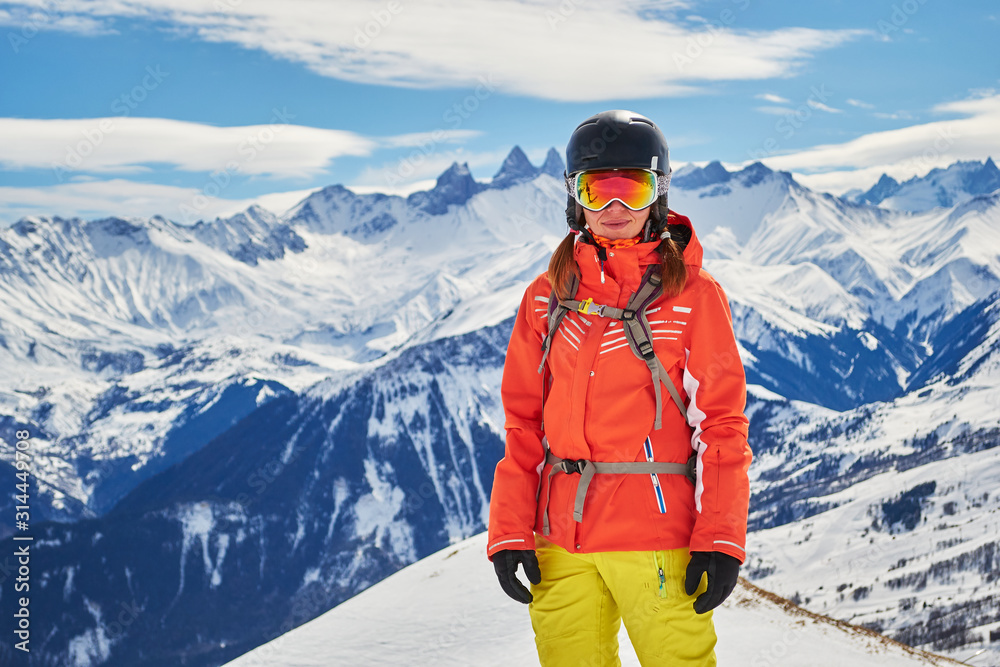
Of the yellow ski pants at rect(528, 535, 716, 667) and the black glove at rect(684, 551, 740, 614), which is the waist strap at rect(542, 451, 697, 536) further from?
the black glove at rect(684, 551, 740, 614)

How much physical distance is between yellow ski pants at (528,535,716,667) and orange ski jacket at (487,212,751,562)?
0.19 m

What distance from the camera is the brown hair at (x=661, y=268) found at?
6.71 m

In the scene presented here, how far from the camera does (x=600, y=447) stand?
679cm

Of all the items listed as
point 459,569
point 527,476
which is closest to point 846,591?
point 459,569

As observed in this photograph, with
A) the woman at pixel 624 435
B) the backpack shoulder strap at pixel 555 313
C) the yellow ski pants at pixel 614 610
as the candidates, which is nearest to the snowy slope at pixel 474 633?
the yellow ski pants at pixel 614 610

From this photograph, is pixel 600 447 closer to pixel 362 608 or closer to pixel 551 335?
pixel 551 335

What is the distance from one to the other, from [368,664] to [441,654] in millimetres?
1655

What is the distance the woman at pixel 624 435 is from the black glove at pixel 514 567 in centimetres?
→ 1

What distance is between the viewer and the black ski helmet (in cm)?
736

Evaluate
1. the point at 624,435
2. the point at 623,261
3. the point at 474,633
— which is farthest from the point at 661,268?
the point at 474,633

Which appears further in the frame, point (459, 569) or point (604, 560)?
point (459, 569)

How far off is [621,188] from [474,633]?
14255mm

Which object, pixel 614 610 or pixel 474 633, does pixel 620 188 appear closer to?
pixel 614 610

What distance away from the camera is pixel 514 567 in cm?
722
